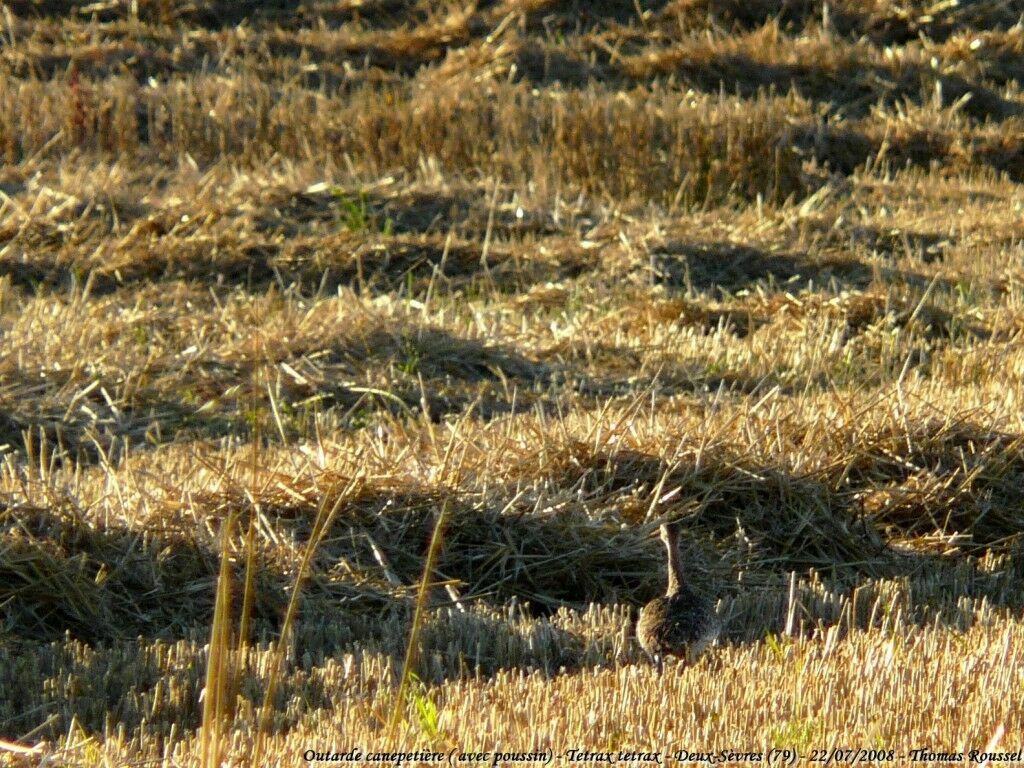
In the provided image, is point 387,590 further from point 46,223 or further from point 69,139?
point 69,139

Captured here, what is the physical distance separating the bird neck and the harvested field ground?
9.0 inches

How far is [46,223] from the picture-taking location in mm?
10086

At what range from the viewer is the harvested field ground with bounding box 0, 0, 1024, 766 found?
360 cm

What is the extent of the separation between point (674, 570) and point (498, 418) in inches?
75.3

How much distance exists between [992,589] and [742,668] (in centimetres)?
154

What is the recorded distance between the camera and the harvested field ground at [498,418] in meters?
3.60

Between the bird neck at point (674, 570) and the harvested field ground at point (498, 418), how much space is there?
0.75ft

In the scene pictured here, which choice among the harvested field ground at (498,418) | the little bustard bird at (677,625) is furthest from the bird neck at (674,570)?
the harvested field ground at (498,418)

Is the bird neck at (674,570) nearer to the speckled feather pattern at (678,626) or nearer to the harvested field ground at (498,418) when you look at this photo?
the speckled feather pattern at (678,626)

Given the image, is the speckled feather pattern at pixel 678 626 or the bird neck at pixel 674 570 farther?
the bird neck at pixel 674 570

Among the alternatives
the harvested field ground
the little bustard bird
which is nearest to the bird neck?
the little bustard bird

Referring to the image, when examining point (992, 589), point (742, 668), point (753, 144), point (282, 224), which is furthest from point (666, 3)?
point (742, 668)

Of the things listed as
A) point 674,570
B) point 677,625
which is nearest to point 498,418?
point 674,570

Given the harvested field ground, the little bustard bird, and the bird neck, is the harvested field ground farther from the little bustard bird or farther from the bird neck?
the bird neck
